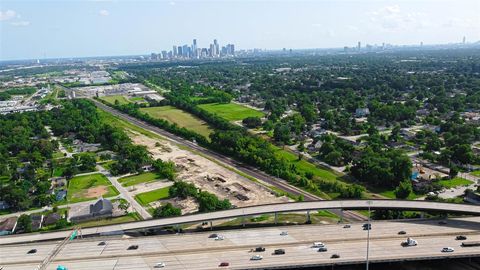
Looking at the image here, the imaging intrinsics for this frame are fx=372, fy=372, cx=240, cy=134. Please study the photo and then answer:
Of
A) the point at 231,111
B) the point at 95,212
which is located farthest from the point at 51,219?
the point at 231,111

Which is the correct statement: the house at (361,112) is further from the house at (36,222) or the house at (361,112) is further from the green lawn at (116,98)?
the green lawn at (116,98)

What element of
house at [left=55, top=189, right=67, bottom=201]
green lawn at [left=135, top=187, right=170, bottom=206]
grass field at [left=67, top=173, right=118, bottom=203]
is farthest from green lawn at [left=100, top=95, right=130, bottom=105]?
green lawn at [left=135, top=187, right=170, bottom=206]

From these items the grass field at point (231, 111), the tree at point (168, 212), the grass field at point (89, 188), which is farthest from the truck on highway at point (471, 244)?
the grass field at point (231, 111)

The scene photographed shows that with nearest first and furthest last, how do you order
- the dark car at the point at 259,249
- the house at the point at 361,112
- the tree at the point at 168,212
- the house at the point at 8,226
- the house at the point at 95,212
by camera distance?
the dark car at the point at 259,249
the tree at the point at 168,212
the house at the point at 8,226
the house at the point at 95,212
the house at the point at 361,112

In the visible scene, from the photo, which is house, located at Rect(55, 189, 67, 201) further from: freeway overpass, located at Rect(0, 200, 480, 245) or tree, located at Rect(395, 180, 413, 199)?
tree, located at Rect(395, 180, 413, 199)

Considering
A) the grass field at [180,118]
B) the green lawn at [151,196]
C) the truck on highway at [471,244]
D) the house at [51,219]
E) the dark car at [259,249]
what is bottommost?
the green lawn at [151,196]

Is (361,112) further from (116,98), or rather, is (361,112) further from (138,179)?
(116,98)
